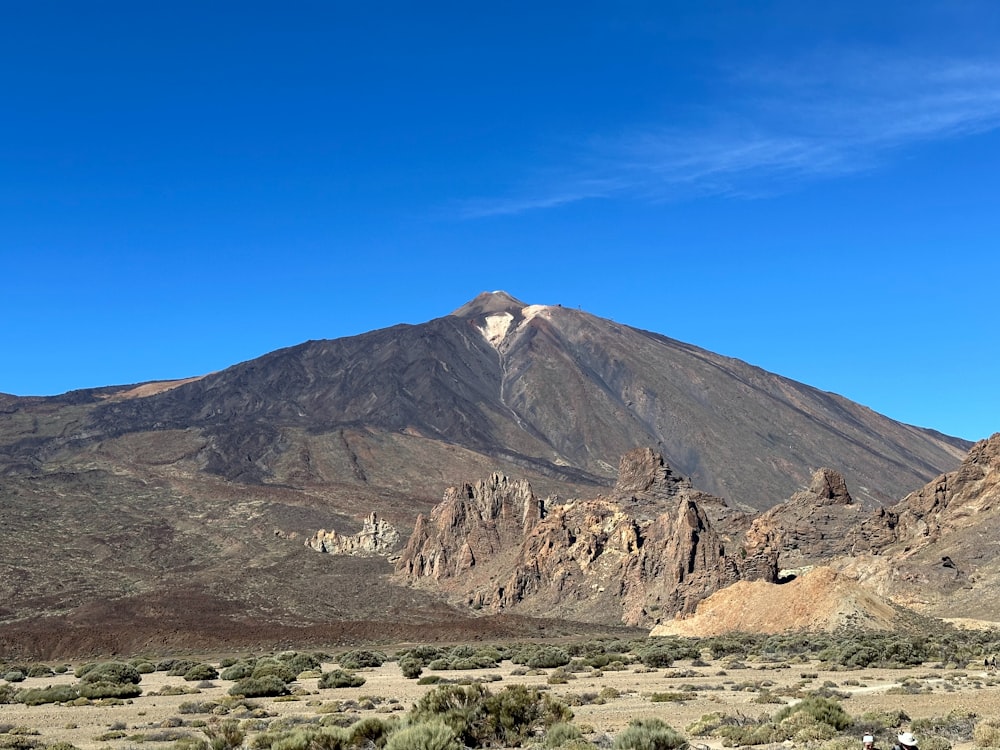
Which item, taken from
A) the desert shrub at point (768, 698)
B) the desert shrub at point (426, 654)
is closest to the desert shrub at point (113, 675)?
the desert shrub at point (426, 654)

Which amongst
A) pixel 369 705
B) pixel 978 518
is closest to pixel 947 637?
pixel 978 518

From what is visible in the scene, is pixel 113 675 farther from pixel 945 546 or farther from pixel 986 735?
pixel 945 546

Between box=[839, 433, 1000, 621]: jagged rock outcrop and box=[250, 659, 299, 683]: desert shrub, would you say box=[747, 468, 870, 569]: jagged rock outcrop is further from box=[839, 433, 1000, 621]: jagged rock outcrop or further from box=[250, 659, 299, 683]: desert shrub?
box=[250, 659, 299, 683]: desert shrub

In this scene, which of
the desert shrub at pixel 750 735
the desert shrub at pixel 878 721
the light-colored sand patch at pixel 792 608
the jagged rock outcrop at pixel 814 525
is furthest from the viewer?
the jagged rock outcrop at pixel 814 525

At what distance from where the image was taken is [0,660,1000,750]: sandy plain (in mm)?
25812

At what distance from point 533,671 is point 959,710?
73.2 feet

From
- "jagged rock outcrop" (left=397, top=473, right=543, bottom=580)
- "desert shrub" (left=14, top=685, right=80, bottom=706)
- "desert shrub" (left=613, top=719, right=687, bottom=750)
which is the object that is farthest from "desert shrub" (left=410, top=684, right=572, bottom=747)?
"jagged rock outcrop" (left=397, top=473, right=543, bottom=580)

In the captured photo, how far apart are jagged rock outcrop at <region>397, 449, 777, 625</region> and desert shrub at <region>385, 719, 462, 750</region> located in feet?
195

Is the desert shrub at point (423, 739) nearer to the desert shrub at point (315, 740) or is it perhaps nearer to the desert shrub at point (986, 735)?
the desert shrub at point (315, 740)

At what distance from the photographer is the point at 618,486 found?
109500 millimetres

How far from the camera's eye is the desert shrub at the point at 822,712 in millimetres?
22484

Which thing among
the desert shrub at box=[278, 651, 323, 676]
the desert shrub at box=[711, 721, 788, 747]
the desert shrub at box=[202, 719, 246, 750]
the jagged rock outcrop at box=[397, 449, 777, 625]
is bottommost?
the desert shrub at box=[278, 651, 323, 676]

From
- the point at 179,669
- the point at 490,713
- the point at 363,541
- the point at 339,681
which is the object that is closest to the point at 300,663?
the point at 179,669

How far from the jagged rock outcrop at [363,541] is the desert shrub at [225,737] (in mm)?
118660
